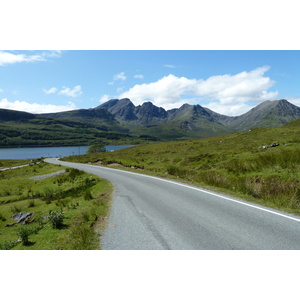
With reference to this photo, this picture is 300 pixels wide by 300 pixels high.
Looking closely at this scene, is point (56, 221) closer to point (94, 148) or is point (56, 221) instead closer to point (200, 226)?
point (200, 226)

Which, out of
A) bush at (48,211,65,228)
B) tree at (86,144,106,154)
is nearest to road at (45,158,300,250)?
bush at (48,211,65,228)

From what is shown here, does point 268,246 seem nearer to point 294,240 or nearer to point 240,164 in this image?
point 294,240

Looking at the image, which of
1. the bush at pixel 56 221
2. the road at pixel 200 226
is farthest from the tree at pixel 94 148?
the bush at pixel 56 221

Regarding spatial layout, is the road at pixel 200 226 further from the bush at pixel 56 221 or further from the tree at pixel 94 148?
the tree at pixel 94 148

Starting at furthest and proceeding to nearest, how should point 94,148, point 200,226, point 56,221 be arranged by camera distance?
point 94,148 → point 56,221 → point 200,226

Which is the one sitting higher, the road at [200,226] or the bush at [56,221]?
the road at [200,226]

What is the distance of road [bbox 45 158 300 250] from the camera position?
5.83 metres

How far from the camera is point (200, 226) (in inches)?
285

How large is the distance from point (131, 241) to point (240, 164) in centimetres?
1808

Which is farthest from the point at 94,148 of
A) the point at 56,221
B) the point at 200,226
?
the point at 200,226

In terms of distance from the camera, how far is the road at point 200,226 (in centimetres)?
583

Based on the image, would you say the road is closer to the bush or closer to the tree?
the bush

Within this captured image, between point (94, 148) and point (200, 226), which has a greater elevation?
point (200, 226)
